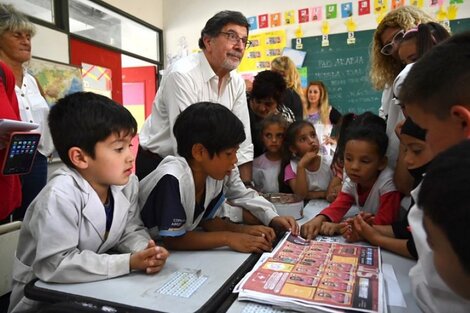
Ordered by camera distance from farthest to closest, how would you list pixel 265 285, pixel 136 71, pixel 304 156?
pixel 136 71
pixel 304 156
pixel 265 285

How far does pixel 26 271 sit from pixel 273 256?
0.67 meters

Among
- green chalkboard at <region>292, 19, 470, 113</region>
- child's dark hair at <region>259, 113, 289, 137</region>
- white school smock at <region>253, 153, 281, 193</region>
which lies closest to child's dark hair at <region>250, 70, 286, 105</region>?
child's dark hair at <region>259, 113, 289, 137</region>

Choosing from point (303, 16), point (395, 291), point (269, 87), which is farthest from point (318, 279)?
point (303, 16)

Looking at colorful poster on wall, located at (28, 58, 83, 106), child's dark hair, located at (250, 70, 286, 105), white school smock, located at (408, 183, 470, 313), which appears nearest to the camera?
white school smock, located at (408, 183, 470, 313)

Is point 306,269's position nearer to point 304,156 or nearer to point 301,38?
point 304,156

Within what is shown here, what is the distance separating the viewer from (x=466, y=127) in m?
0.62

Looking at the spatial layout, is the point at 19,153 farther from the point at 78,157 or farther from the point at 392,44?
the point at 392,44

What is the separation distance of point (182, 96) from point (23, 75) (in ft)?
4.06

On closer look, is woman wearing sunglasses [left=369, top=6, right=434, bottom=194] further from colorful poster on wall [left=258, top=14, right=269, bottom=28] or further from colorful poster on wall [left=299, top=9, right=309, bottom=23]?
colorful poster on wall [left=258, top=14, right=269, bottom=28]

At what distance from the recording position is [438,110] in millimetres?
667

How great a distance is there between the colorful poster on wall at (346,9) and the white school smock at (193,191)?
325cm

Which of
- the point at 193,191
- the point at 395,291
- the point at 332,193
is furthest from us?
the point at 332,193

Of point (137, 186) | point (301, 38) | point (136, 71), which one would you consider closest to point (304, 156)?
point (137, 186)

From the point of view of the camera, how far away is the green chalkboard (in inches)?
157
